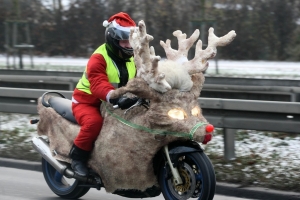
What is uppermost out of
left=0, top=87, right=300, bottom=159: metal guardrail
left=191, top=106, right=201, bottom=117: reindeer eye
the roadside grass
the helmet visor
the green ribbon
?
the helmet visor

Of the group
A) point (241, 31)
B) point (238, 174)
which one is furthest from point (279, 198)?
point (241, 31)

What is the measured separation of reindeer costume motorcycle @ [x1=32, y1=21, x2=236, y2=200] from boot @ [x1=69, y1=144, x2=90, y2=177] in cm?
5

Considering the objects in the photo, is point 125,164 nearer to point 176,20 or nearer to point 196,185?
point 196,185

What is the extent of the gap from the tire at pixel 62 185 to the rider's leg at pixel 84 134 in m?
0.39

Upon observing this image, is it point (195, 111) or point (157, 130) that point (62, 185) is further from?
point (195, 111)

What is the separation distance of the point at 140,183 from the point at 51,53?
24.2m

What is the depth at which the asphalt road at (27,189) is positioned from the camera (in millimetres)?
Answer: 7711

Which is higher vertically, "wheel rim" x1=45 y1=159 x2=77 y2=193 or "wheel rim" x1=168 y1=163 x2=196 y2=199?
"wheel rim" x1=168 y1=163 x2=196 y2=199

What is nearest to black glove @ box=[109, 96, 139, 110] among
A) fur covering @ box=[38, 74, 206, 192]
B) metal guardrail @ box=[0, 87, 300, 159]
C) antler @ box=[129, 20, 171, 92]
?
fur covering @ box=[38, 74, 206, 192]

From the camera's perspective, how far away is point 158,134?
6.32 metres

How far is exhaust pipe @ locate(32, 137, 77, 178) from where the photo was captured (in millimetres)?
7195

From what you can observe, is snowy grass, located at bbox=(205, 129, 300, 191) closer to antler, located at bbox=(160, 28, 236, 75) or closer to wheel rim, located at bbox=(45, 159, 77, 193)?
wheel rim, located at bbox=(45, 159, 77, 193)

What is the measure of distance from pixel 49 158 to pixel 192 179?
1.76 meters

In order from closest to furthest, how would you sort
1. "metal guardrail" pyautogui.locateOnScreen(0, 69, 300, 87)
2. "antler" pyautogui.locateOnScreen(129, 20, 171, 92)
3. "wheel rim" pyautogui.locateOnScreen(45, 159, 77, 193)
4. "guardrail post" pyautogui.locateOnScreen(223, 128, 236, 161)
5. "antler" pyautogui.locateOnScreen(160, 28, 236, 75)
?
1. "antler" pyautogui.locateOnScreen(129, 20, 171, 92)
2. "antler" pyautogui.locateOnScreen(160, 28, 236, 75)
3. "wheel rim" pyautogui.locateOnScreen(45, 159, 77, 193)
4. "guardrail post" pyautogui.locateOnScreen(223, 128, 236, 161)
5. "metal guardrail" pyautogui.locateOnScreen(0, 69, 300, 87)
